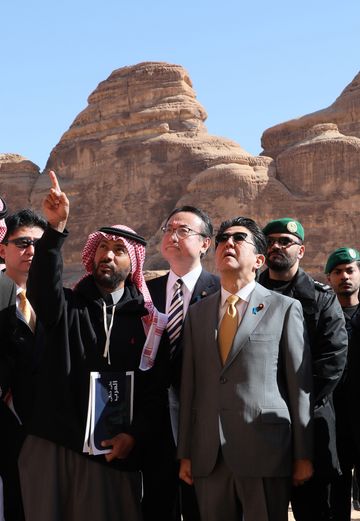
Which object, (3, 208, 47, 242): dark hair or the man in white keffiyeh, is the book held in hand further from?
(3, 208, 47, 242): dark hair

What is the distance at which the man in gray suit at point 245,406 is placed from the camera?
3.67 meters

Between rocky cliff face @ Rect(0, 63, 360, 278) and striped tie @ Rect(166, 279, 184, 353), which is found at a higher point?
rocky cliff face @ Rect(0, 63, 360, 278)

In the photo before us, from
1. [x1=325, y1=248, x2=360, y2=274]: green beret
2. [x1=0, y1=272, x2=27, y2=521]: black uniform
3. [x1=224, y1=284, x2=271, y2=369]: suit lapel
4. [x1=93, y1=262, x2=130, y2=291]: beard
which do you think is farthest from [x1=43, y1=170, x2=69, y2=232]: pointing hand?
[x1=325, y1=248, x2=360, y2=274]: green beret

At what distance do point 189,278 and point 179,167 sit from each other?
35.2m

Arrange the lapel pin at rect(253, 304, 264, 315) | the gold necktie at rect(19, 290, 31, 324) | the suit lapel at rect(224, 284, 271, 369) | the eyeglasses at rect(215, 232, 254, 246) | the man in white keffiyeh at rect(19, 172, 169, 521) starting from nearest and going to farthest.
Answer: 1. the man in white keffiyeh at rect(19, 172, 169, 521)
2. the suit lapel at rect(224, 284, 271, 369)
3. the lapel pin at rect(253, 304, 264, 315)
4. the eyeglasses at rect(215, 232, 254, 246)
5. the gold necktie at rect(19, 290, 31, 324)

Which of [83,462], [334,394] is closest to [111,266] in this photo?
[83,462]

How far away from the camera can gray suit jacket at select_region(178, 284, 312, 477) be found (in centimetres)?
368

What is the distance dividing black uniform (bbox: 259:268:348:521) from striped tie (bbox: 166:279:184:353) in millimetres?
753

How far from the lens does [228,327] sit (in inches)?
155

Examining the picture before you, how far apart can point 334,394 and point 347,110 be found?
1468 inches

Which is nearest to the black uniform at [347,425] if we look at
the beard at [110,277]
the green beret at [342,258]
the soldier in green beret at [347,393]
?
the soldier in green beret at [347,393]

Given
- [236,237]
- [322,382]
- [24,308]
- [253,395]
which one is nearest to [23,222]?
[24,308]

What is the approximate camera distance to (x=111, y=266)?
403 centimetres

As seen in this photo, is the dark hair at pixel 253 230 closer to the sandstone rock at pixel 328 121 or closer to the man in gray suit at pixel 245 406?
the man in gray suit at pixel 245 406
